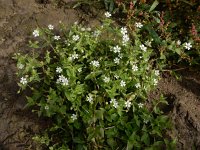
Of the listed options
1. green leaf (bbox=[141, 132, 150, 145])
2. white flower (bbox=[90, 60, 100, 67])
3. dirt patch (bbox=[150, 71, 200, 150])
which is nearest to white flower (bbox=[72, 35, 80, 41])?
white flower (bbox=[90, 60, 100, 67])

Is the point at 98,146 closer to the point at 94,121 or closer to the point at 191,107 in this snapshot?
the point at 94,121

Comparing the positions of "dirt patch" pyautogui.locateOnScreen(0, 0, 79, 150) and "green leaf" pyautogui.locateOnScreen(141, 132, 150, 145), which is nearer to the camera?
"green leaf" pyautogui.locateOnScreen(141, 132, 150, 145)

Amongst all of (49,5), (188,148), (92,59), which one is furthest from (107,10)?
(188,148)

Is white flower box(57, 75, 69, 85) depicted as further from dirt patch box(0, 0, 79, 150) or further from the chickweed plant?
dirt patch box(0, 0, 79, 150)

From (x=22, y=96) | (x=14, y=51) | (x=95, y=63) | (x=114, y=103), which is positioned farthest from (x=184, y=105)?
(x=14, y=51)

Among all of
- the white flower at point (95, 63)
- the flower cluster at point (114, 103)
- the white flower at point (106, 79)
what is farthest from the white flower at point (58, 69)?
the flower cluster at point (114, 103)

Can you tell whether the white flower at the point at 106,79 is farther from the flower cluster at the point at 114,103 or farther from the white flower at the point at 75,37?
the white flower at the point at 75,37

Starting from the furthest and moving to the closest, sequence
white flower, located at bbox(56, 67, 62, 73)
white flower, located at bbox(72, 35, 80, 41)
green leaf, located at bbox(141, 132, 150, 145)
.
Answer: white flower, located at bbox(72, 35, 80, 41)
white flower, located at bbox(56, 67, 62, 73)
green leaf, located at bbox(141, 132, 150, 145)
